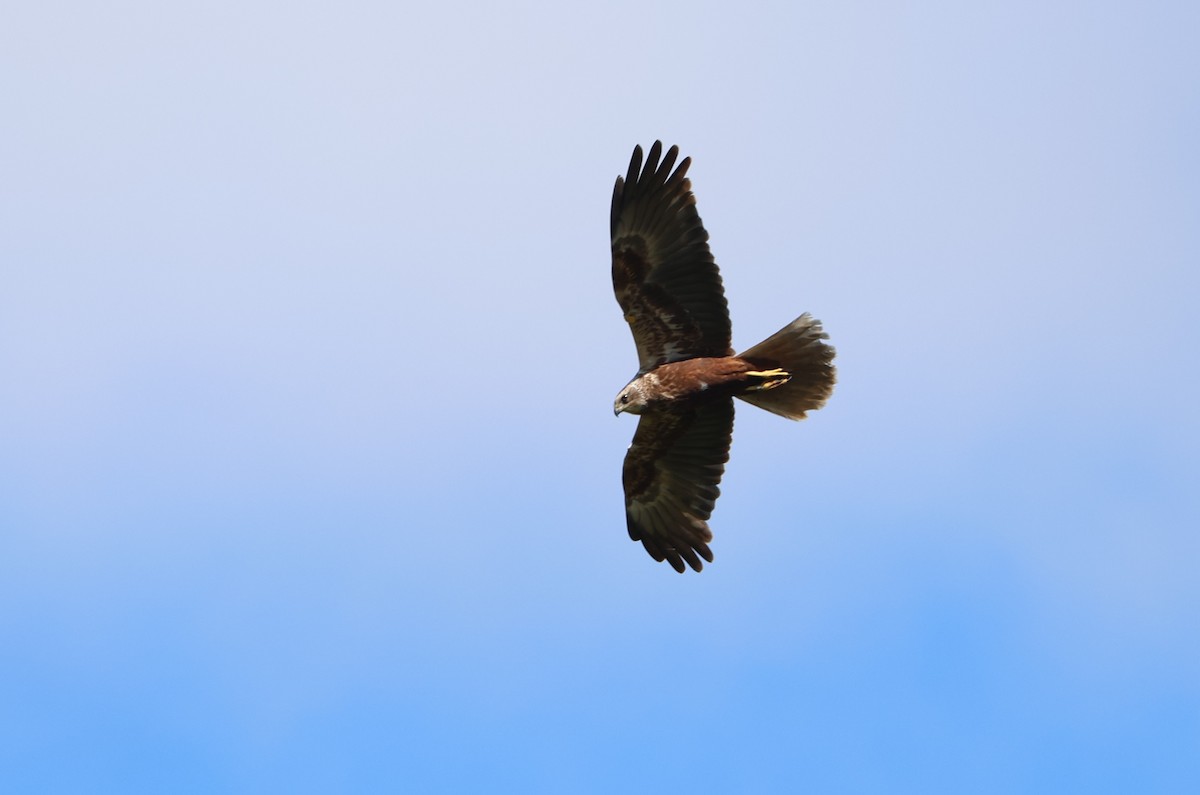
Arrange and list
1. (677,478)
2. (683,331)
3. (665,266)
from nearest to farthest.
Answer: (665,266) → (683,331) → (677,478)

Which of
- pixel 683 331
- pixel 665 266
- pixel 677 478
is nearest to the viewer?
pixel 665 266

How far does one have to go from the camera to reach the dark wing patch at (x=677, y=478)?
1498cm

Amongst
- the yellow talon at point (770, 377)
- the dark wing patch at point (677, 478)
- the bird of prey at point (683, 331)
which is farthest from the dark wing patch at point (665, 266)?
the dark wing patch at point (677, 478)

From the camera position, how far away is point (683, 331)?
14.3m

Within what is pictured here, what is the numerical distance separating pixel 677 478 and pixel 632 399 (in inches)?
46.3

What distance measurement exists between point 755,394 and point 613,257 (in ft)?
5.28

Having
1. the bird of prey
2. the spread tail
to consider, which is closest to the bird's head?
the bird of prey

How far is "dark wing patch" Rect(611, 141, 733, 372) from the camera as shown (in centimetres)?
1403

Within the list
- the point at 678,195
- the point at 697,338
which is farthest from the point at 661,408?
the point at 678,195

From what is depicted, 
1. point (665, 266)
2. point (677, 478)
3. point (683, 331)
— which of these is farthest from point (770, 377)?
point (677, 478)

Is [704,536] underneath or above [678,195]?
underneath

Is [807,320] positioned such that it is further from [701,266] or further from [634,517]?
[634,517]

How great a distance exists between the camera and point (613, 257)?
14.3m

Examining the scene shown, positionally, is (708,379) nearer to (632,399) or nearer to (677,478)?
(632,399)
